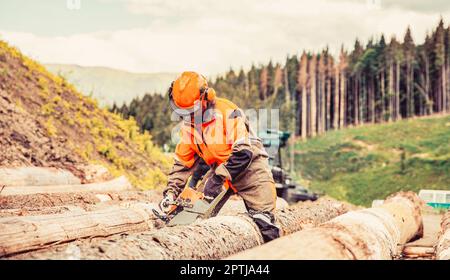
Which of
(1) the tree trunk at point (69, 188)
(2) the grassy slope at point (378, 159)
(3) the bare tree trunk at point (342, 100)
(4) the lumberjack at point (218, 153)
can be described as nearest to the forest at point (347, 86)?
(3) the bare tree trunk at point (342, 100)

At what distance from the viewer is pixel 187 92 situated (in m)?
4.57

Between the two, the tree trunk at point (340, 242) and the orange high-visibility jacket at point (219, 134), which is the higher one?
the orange high-visibility jacket at point (219, 134)

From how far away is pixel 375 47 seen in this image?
49781 millimetres

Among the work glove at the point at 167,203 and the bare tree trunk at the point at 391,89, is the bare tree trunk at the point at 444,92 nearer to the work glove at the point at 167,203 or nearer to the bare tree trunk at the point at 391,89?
the bare tree trunk at the point at 391,89

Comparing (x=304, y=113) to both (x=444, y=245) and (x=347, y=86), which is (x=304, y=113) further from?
(x=444, y=245)

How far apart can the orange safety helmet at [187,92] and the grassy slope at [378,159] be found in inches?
907

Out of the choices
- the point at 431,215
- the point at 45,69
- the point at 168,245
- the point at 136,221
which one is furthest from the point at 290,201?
the point at 168,245

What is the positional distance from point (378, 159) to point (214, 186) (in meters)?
32.4

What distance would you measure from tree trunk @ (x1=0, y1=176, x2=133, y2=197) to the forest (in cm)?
3005

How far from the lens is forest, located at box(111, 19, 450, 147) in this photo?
44.1 meters

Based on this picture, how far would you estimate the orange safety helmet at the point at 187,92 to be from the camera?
4574 mm

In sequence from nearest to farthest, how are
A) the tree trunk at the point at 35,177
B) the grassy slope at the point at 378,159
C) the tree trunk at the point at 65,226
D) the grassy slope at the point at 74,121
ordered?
the tree trunk at the point at 65,226
the tree trunk at the point at 35,177
the grassy slope at the point at 74,121
the grassy slope at the point at 378,159

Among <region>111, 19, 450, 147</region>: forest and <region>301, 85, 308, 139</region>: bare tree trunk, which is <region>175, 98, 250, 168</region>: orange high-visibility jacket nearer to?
<region>111, 19, 450, 147</region>: forest
